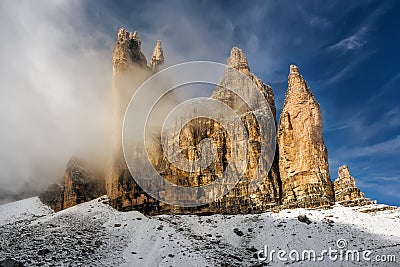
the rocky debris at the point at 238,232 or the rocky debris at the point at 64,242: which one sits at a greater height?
the rocky debris at the point at 238,232

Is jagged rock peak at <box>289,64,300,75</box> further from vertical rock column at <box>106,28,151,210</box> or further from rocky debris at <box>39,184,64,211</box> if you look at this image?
rocky debris at <box>39,184,64,211</box>

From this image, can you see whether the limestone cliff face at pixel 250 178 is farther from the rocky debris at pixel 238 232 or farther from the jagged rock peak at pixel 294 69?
the rocky debris at pixel 238 232

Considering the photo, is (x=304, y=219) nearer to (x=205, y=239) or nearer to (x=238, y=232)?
(x=238, y=232)

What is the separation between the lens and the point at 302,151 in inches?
2146

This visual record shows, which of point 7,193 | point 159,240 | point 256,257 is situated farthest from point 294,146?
point 7,193

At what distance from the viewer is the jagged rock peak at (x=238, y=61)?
232 feet

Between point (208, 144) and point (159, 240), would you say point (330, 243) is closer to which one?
point (159, 240)

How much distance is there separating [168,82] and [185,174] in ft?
104

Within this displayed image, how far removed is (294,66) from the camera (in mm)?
62156
